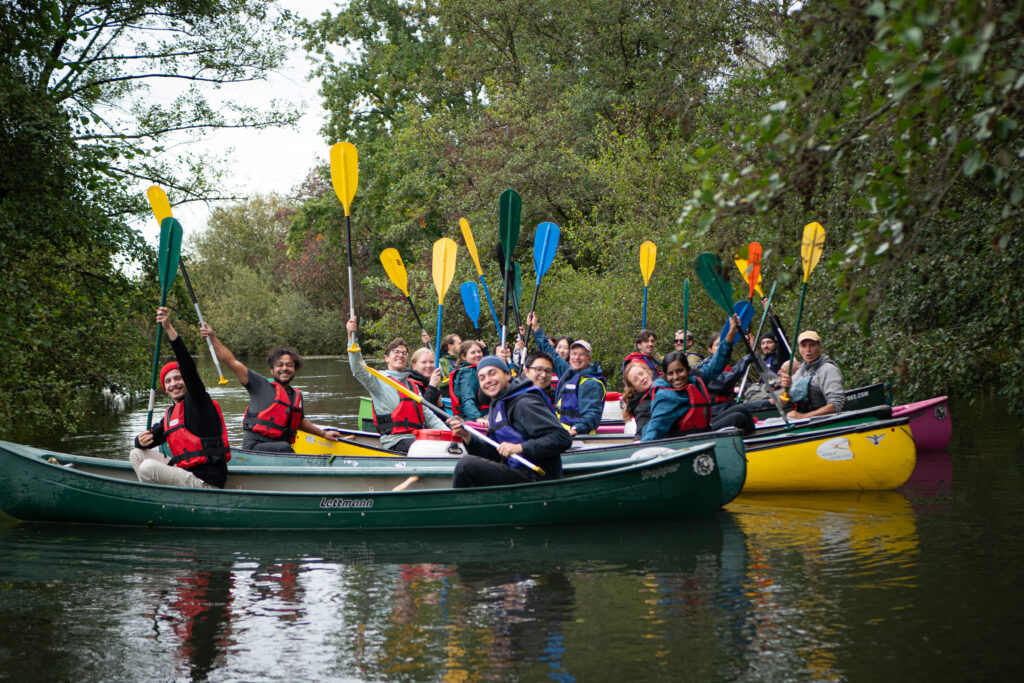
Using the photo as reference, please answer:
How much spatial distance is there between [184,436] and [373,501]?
4.32 feet

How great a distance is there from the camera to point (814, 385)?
871cm

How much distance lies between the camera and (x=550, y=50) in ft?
69.6

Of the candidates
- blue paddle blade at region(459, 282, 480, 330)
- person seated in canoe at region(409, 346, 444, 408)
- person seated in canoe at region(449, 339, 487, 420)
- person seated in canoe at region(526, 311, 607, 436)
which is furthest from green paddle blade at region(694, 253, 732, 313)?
blue paddle blade at region(459, 282, 480, 330)

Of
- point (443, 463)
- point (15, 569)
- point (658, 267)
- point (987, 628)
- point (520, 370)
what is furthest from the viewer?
point (658, 267)

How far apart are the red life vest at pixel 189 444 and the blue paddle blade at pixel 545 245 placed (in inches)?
220

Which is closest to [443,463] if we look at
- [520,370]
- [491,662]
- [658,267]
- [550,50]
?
[520,370]

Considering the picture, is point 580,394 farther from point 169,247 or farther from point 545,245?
point 169,247

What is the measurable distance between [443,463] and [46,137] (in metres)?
5.97

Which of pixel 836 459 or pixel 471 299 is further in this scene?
pixel 471 299

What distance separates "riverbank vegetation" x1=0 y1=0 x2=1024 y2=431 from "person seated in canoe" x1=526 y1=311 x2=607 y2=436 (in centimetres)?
169

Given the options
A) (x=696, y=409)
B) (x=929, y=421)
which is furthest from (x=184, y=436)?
(x=929, y=421)

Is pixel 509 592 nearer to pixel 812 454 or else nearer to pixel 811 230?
pixel 812 454

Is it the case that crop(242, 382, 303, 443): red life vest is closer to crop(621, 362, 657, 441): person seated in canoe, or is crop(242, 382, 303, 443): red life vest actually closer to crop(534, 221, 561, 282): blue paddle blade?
crop(621, 362, 657, 441): person seated in canoe

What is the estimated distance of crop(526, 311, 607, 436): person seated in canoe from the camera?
8.77 m
